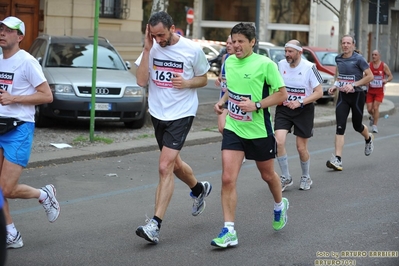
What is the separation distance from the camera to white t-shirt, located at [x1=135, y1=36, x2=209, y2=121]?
7.26 metres

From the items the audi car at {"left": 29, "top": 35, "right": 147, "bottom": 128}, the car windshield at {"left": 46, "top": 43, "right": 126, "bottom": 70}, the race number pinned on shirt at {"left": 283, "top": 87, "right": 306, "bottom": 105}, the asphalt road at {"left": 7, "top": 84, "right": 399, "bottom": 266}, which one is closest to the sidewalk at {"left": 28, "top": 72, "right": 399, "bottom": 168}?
the asphalt road at {"left": 7, "top": 84, "right": 399, "bottom": 266}

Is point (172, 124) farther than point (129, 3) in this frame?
No

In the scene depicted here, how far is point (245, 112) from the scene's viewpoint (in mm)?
7012

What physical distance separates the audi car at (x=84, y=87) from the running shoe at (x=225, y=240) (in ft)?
23.1

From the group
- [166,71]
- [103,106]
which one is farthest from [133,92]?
[166,71]

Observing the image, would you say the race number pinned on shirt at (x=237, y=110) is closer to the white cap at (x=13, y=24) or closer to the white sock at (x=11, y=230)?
the white cap at (x=13, y=24)

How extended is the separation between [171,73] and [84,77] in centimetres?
789

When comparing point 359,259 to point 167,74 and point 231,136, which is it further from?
point 167,74

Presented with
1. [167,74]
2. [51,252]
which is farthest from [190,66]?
[51,252]

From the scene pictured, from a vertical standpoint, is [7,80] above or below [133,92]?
above

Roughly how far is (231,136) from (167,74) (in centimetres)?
78

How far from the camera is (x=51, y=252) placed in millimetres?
6730

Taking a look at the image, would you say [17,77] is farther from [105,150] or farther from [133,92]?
[133,92]

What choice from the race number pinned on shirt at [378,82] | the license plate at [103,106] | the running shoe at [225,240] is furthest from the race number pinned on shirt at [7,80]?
the race number pinned on shirt at [378,82]
